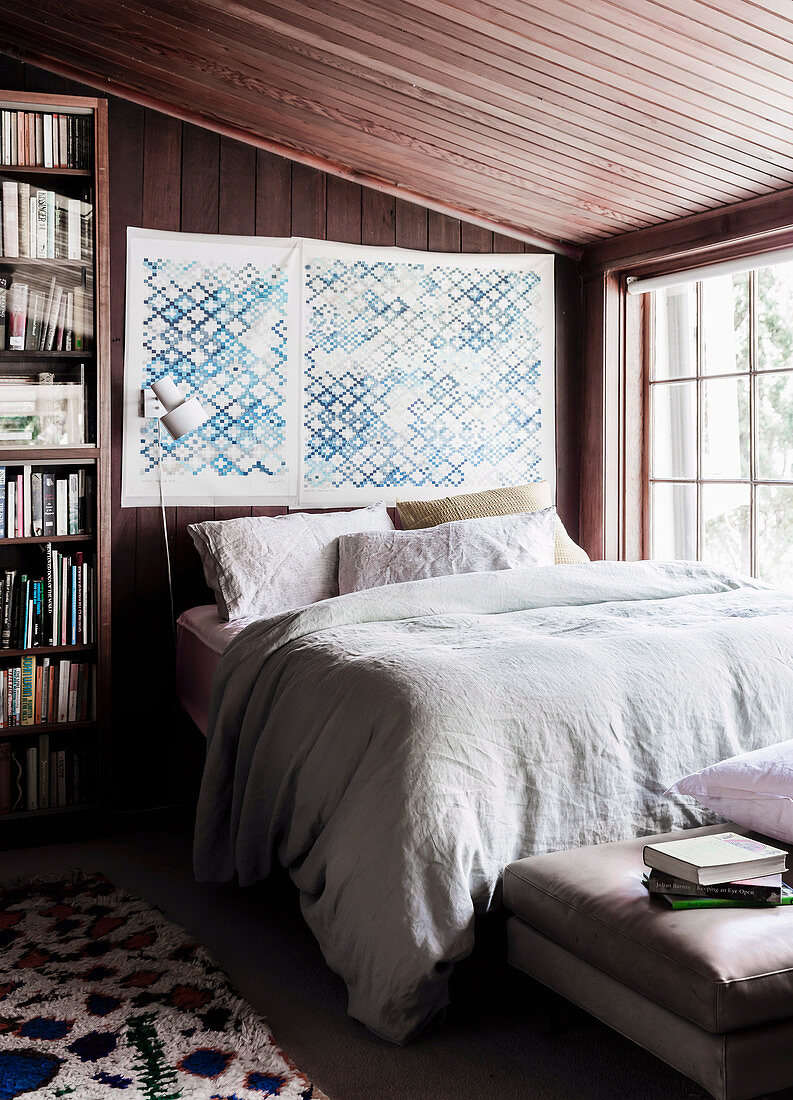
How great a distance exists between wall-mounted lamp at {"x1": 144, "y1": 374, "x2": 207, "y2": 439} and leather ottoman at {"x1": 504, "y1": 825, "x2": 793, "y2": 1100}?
2.16 metres

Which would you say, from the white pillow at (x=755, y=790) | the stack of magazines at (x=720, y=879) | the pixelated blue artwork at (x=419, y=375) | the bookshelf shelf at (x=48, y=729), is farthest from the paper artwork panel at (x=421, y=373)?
the stack of magazines at (x=720, y=879)

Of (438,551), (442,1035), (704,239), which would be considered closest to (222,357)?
(438,551)

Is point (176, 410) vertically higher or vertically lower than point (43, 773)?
higher

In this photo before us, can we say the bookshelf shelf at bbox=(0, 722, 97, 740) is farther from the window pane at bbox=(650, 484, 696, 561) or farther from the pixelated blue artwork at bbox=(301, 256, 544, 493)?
the window pane at bbox=(650, 484, 696, 561)

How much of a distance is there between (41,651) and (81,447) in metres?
0.67

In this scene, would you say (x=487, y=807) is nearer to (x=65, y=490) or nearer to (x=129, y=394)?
(x=65, y=490)

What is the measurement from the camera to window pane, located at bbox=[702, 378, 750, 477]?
3828 millimetres

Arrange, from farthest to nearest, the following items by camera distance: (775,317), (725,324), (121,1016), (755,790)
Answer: (725,324) → (775,317) → (121,1016) → (755,790)

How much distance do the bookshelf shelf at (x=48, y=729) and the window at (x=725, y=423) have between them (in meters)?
2.46

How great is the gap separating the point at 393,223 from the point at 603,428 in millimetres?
1250

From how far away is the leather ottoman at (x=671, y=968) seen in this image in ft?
4.93

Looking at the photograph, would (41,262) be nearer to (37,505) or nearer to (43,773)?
(37,505)

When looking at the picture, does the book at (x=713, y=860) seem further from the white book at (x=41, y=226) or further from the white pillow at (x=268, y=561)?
the white book at (x=41, y=226)

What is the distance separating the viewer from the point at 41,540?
10.5 feet
